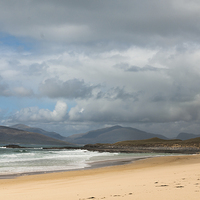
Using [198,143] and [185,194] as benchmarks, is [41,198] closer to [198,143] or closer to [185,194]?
[185,194]

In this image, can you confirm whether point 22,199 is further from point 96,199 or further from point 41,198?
point 96,199

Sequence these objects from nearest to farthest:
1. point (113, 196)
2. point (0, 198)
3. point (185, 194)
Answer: point (185, 194)
point (113, 196)
point (0, 198)

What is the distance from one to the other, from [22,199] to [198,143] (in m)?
106

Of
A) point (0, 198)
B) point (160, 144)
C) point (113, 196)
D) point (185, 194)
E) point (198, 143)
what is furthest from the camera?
point (160, 144)

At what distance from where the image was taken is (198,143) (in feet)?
338

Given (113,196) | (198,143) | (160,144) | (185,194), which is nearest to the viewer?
(185,194)

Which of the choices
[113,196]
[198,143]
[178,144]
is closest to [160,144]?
[178,144]

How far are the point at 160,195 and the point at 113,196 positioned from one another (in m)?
1.83

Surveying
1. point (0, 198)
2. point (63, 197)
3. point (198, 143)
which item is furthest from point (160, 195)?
point (198, 143)

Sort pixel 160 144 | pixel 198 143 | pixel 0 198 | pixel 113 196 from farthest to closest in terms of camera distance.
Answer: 1. pixel 160 144
2. pixel 198 143
3. pixel 0 198
4. pixel 113 196

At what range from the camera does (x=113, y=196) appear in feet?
29.8

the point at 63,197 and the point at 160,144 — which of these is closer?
the point at 63,197

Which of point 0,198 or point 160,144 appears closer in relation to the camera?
point 0,198

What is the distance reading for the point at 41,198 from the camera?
955cm
